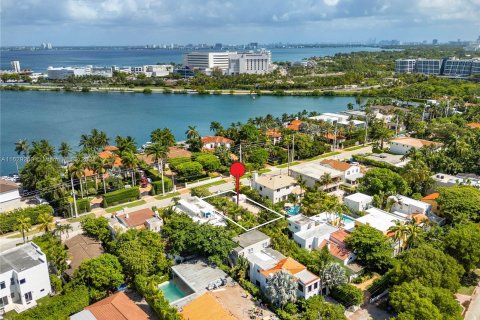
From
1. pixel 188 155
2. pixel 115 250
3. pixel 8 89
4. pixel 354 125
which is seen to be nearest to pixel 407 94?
pixel 354 125

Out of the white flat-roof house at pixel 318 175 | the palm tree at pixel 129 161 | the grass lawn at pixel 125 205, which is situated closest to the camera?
the grass lawn at pixel 125 205

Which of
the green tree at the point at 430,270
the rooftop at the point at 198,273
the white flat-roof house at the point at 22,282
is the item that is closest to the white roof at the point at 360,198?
the green tree at the point at 430,270

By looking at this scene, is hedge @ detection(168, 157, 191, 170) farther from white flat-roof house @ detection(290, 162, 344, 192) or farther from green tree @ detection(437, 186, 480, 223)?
green tree @ detection(437, 186, 480, 223)

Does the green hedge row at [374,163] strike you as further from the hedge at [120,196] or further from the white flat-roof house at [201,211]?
the hedge at [120,196]

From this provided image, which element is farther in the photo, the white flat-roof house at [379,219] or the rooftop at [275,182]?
the rooftop at [275,182]

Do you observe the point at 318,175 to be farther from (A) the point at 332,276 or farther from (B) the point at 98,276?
(B) the point at 98,276

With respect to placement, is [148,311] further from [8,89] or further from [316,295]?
[8,89]

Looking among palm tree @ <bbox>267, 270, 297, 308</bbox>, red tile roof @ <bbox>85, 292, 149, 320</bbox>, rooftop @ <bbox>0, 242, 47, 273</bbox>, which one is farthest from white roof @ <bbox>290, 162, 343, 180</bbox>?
rooftop @ <bbox>0, 242, 47, 273</bbox>

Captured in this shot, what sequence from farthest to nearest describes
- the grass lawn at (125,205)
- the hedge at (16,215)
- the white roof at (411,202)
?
the grass lawn at (125,205), the white roof at (411,202), the hedge at (16,215)
